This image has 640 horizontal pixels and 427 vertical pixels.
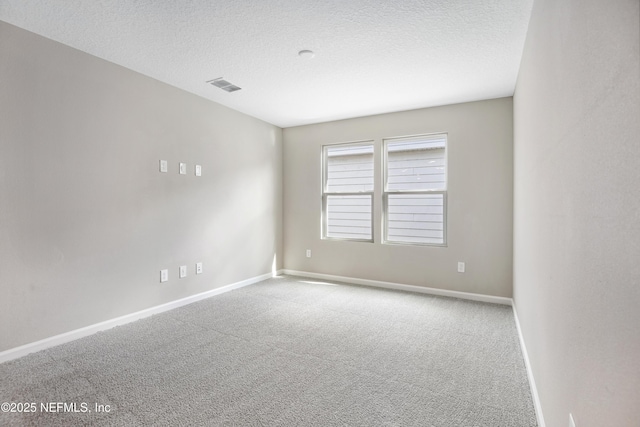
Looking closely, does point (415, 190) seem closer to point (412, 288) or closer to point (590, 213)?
point (412, 288)

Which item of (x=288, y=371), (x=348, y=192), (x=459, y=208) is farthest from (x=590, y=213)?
(x=348, y=192)

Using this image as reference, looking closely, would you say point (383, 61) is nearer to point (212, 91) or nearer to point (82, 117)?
point (212, 91)

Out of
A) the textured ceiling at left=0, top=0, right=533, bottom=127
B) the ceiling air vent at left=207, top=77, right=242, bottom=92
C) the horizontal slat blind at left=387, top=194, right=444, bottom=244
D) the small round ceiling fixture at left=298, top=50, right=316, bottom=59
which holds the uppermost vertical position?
the ceiling air vent at left=207, top=77, right=242, bottom=92

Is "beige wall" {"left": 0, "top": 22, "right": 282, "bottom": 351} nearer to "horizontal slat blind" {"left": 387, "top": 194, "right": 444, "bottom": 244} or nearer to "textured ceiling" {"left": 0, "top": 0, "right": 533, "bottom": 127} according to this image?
A: "textured ceiling" {"left": 0, "top": 0, "right": 533, "bottom": 127}

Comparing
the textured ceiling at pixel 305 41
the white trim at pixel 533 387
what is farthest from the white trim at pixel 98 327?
the white trim at pixel 533 387

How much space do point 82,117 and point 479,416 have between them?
11.8 feet

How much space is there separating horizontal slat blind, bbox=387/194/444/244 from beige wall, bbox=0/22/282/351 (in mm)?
2200

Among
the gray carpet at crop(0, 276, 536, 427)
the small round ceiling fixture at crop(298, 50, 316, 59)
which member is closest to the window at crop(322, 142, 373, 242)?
the gray carpet at crop(0, 276, 536, 427)

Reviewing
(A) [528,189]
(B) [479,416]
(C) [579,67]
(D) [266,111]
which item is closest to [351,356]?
(B) [479,416]

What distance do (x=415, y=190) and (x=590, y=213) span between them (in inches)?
130

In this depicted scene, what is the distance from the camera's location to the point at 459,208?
3.88 meters

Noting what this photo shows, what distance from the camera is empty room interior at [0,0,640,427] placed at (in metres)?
1.04

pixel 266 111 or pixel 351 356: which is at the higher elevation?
pixel 266 111

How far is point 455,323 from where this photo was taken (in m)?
3.00
